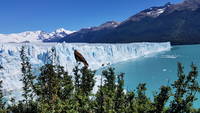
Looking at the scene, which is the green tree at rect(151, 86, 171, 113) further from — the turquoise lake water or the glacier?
the turquoise lake water

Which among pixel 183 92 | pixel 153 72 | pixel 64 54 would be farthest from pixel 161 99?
pixel 64 54

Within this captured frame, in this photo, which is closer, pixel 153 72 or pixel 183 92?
pixel 183 92

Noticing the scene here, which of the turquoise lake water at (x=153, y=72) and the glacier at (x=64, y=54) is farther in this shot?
the turquoise lake water at (x=153, y=72)

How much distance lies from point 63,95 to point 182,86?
7.82 m

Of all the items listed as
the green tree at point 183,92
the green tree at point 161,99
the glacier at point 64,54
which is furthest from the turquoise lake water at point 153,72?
the green tree at point 183,92

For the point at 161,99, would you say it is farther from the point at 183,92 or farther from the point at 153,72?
the point at 153,72

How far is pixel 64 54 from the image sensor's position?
58.4 meters

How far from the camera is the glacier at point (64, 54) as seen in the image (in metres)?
41.2

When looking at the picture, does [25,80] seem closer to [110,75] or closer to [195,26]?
[110,75]

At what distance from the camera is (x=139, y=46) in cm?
9088

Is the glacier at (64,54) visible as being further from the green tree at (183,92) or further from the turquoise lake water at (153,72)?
the green tree at (183,92)

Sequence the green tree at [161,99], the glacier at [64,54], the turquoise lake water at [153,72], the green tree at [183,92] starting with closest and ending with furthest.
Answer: the green tree at [183,92] → the green tree at [161,99] → the glacier at [64,54] → the turquoise lake water at [153,72]

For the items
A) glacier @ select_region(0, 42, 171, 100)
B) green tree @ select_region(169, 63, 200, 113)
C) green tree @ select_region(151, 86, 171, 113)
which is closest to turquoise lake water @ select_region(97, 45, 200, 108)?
glacier @ select_region(0, 42, 171, 100)

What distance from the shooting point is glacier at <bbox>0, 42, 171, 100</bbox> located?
41.2 meters
